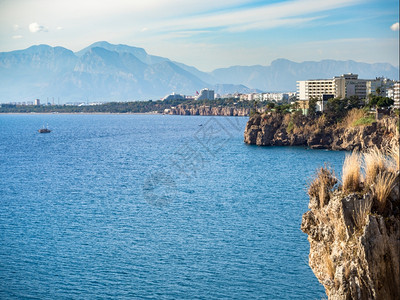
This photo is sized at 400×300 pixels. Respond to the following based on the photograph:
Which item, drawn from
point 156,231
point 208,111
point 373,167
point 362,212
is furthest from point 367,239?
point 208,111

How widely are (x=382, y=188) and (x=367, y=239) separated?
36.5 inches

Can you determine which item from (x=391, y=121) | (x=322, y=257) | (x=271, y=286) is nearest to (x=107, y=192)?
(x=271, y=286)

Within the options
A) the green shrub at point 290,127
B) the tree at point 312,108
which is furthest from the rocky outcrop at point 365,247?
the tree at point 312,108

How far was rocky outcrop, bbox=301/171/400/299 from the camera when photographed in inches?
328

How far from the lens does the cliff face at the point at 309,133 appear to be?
181 ft

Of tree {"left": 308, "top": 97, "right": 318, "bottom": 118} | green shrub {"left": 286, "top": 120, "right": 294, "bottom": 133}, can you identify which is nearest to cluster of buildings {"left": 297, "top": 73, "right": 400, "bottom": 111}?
tree {"left": 308, "top": 97, "right": 318, "bottom": 118}

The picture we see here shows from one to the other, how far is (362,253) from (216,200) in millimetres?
23762

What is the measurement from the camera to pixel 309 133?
63.4 m

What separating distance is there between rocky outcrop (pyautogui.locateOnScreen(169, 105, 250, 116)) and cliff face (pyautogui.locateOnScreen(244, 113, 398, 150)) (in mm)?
84012

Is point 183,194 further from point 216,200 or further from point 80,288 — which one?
point 80,288

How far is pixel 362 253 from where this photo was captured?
830 centimetres

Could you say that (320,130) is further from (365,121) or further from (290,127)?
(365,121)

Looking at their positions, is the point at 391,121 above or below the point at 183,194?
above

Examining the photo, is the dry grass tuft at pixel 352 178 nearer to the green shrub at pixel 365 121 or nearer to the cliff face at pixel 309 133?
the cliff face at pixel 309 133
